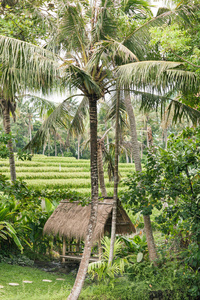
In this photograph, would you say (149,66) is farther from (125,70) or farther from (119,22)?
A: (119,22)

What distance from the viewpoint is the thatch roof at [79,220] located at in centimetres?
671

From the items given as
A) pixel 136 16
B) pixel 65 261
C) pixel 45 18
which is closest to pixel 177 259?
pixel 65 261

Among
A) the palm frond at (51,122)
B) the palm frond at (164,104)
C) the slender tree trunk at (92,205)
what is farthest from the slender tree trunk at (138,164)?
the palm frond at (51,122)

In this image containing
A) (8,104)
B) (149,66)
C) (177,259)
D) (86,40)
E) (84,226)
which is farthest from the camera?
(8,104)

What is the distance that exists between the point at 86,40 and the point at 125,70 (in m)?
1.65

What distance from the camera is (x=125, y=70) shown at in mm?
5141

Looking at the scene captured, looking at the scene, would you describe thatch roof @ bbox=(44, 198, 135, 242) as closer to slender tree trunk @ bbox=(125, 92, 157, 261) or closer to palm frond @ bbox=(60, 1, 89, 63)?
slender tree trunk @ bbox=(125, 92, 157, 261)

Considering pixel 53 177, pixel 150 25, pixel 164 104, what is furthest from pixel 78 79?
pixel 53 177

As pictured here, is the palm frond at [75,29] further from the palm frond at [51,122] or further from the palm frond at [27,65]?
the palm frond at [51,122]

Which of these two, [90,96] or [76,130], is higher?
[90,96]

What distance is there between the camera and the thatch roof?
22.0 feet

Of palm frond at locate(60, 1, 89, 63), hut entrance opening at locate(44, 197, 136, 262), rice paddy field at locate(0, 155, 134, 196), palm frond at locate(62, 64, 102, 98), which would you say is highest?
palm frond at locate(60, 1, 89, 63)

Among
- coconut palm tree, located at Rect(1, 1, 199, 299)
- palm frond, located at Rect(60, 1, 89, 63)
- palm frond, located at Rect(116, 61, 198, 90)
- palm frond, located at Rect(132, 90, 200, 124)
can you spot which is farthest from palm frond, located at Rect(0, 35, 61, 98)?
palm frond, located at Rect(132, 90, 200, 124)

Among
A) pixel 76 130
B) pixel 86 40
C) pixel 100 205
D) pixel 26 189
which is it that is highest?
pixel 86 40
